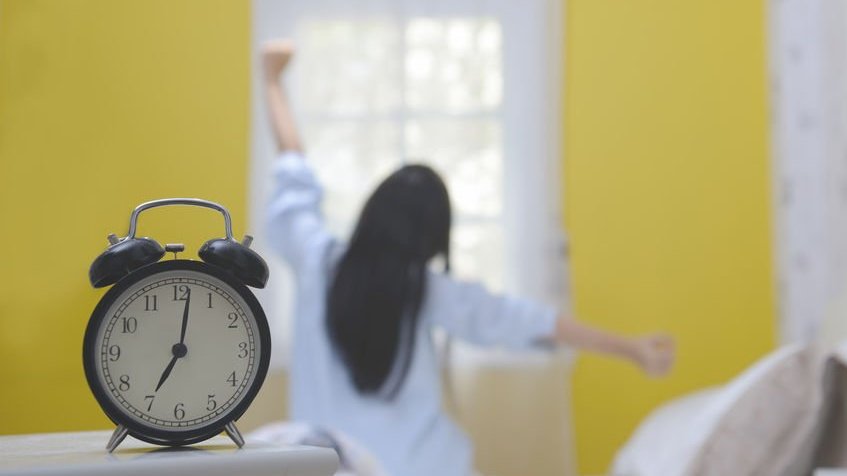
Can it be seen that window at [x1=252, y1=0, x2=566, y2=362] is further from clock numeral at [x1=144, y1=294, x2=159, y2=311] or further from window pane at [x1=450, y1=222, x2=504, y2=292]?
clock numeral at [x1=144, y1=294, x2=159, y2=311]

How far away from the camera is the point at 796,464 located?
1.47 meters

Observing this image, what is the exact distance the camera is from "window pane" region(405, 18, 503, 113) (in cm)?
296

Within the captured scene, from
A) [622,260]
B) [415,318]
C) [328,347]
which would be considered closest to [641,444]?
[415,318]

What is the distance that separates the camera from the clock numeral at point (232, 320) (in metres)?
0.60

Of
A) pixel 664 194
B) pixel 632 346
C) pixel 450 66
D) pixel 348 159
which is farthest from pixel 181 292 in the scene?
pixel 664 194

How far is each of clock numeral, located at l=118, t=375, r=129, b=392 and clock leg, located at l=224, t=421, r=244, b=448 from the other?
0.19ft

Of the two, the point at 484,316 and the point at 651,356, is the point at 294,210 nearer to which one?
A: the point at 484,316

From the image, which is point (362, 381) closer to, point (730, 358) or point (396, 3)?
point (396, 3)

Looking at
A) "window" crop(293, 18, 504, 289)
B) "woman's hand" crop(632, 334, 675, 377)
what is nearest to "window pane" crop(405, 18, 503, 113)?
"window" crop(293, 18, 504, 289)

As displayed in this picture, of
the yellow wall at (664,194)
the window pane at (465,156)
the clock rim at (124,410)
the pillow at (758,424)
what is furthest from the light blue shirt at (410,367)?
the clock rim at (124,410)

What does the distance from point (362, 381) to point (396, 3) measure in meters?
1.31

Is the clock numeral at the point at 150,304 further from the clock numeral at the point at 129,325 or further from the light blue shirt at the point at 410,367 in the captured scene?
the light blue shirt at the point at 410,367

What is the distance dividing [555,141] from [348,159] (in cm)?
57

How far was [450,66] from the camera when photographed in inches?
117
